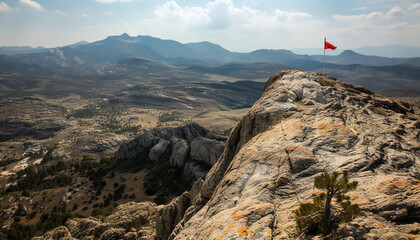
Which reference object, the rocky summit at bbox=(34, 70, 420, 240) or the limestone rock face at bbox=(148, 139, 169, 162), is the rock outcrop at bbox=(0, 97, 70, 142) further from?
the rocky summit at bbox=(34, 70, 420, 240)

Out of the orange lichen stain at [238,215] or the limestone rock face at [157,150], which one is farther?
the limestone rock face at [157,150]

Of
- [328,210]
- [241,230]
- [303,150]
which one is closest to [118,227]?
[241,230]

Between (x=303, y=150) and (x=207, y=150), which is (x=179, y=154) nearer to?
(x=207, y=150)

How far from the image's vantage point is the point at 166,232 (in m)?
19.6

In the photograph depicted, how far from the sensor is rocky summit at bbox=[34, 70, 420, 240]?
6.67 m

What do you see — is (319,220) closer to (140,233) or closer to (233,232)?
(233,232)

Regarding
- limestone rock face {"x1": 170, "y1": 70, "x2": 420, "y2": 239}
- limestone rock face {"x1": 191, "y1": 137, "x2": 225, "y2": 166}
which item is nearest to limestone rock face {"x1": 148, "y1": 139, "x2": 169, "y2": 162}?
limestone rock face {"x1": 191, "y1": 137, "x2": 225, "y2": 166}

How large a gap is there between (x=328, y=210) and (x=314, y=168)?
3.61 meters

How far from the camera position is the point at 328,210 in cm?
639

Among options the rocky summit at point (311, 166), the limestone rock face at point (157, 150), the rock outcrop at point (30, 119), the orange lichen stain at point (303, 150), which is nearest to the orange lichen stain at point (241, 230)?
the rocky summit at point (311, 166)

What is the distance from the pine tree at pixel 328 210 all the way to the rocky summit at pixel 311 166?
304mm

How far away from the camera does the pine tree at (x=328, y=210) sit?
6266mm

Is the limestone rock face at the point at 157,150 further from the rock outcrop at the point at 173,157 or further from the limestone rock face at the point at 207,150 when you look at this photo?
the limestone rock face at the point at 207,150

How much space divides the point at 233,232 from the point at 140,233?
19.2 m
